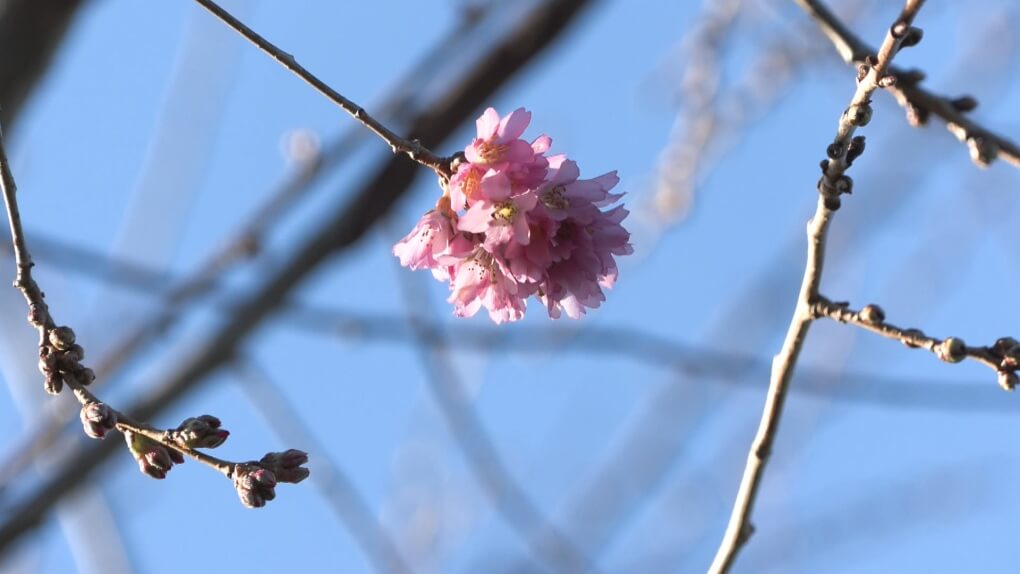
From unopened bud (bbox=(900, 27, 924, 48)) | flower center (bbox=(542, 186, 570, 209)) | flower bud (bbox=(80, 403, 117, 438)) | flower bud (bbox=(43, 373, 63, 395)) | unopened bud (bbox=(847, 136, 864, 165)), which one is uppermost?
flower bud (bbox=(43, 373, 63, 395))

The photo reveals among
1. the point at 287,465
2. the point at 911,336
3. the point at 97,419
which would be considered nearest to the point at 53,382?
the point at 97,419

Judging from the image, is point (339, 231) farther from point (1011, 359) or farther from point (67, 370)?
point (1011, 359)

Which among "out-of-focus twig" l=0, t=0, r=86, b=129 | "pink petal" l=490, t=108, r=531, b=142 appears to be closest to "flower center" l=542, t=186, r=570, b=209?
"pink petal" l=490, t=108, r=531, b=142

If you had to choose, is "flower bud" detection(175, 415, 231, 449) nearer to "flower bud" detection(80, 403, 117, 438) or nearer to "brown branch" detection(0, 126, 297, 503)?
"brown branch" detection(0, 126, 297, 503)

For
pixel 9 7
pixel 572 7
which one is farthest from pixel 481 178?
pixel 9 7

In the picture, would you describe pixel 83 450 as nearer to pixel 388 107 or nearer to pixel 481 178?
pixel 388 107
